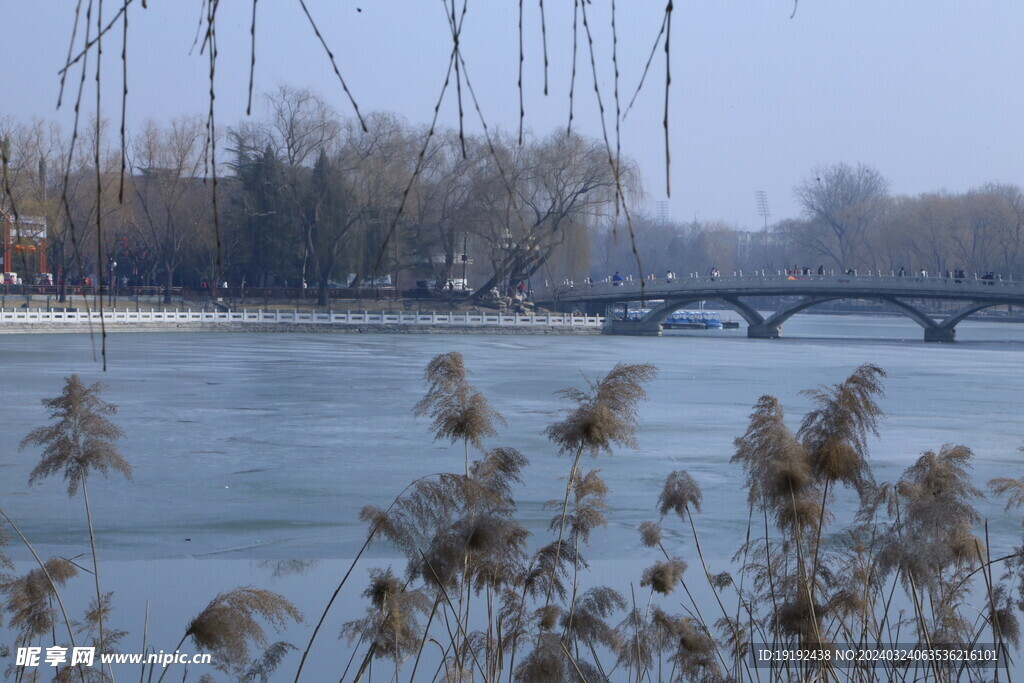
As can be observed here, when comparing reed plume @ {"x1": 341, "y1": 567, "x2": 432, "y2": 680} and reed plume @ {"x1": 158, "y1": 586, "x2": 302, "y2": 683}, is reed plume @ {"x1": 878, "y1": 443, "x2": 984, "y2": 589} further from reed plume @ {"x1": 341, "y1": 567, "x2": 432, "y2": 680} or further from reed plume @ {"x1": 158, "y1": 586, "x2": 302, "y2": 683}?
reed plume @ {"x1": 158, "y1": 586, "x2": 302, "y2": 683}

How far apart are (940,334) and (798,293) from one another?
21.0 ft

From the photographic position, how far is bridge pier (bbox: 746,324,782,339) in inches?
2117

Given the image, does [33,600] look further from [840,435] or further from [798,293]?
[798,293]

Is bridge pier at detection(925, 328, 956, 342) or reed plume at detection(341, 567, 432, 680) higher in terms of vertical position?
reed plume at detection(341, 567, 432, 680)

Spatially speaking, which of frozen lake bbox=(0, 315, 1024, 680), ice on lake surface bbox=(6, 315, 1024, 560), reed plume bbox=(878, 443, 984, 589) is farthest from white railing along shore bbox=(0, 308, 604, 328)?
reed plume bbox=(878, 443, 984, 589)

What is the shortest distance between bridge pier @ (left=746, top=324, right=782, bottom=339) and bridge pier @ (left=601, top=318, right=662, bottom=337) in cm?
432

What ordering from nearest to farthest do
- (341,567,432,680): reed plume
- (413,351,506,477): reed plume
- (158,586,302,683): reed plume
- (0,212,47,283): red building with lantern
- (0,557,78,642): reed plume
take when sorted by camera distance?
(0,212,47,283): red building with lantern → (158,586,302,683): reed plume → (341,567,432,680): reed plume → (0,557,78,642): reed plume → (413,351,506,477): reed plume

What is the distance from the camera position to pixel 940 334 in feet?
164

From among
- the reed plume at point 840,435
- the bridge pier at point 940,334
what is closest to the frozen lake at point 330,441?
the reed plume at point 840,435

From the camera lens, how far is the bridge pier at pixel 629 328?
179 feet

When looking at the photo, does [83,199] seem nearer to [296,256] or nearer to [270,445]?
[296,256]

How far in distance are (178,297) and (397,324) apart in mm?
10692

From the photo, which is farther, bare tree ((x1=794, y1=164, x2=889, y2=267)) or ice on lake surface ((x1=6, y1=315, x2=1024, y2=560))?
bare tree ((x1=794, y1=164, x2=889, y2=267))

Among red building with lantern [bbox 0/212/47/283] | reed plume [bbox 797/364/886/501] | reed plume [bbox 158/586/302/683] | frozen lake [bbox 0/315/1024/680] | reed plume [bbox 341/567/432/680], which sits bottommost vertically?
frozen lake [bbox 0/315/1024/680]
